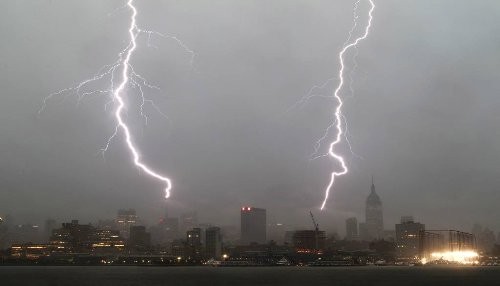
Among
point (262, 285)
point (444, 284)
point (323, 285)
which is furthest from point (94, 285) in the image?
point (444, 284)

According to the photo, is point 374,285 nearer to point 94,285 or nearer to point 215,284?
point 215,284

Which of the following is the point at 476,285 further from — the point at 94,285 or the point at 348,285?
the point at 94,285

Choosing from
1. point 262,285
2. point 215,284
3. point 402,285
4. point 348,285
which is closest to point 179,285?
point 215,284

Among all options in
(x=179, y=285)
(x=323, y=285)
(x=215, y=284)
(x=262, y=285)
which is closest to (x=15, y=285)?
(x=179, y=285)

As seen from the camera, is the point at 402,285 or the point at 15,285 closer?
the point at 15,285

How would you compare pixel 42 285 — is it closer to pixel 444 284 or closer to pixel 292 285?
pixel 292 285

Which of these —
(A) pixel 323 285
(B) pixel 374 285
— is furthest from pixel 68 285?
(B) pixel 374 285

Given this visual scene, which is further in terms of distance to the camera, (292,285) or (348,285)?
(348,285)
